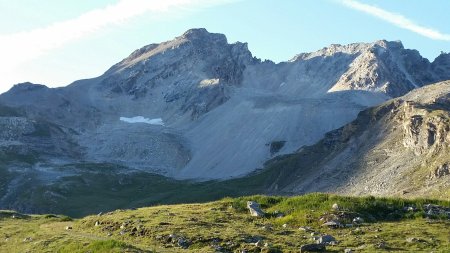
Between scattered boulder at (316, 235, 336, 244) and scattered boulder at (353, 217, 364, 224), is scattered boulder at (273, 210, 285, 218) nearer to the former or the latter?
scattered boulder at (353, 217, 364, 224)

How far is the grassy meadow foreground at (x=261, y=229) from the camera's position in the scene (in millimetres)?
26059

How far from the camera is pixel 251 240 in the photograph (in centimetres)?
2708

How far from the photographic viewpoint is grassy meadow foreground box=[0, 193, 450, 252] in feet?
85.5

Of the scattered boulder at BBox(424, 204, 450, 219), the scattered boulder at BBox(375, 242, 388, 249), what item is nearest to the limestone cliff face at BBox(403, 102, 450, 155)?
the scattered boulder at BBox(424, 204, 450, 219)

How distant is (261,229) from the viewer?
97.6 ft

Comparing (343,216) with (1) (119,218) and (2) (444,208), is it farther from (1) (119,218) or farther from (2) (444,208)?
(1) (119,218)

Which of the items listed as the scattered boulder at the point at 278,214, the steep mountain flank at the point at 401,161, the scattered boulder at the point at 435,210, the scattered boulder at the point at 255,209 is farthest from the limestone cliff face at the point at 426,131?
the scattered boulder at the point at 278,214

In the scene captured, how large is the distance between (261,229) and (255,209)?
4517 mm

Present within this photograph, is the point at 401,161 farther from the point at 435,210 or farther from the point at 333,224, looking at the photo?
the point at 333,224

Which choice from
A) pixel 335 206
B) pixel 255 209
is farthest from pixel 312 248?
pixel 255 209

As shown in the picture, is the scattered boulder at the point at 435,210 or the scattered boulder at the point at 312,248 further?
the scattered boulder at the point at 435,210

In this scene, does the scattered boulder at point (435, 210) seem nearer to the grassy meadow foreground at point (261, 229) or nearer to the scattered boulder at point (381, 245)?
the grassy meadow foreground at point (261, 229)

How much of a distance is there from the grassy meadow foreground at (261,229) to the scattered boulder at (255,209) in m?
0.38

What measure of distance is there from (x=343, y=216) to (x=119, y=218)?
14.7 meters
